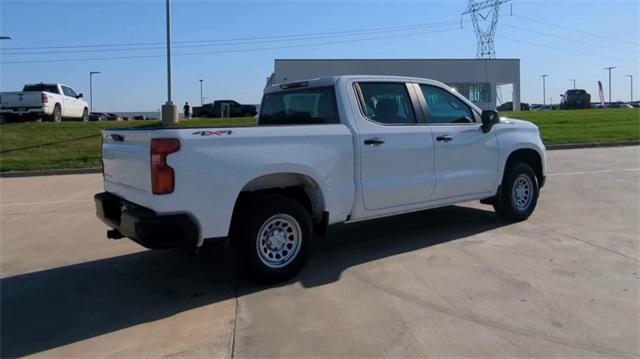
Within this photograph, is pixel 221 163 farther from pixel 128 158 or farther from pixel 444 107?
pixel 444 107

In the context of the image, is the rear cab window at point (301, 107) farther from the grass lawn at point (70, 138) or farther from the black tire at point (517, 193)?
the grass lawn at point (70, 138)

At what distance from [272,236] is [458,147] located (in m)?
2.67

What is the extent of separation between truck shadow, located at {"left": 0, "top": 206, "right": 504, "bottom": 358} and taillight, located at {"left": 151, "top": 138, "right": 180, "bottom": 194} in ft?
3.43

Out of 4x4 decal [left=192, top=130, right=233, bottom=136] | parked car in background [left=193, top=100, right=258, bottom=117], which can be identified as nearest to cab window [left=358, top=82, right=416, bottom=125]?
4x4 decal [left=192, top=130, right=233, bottom=136]

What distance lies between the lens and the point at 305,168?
17.3 ft

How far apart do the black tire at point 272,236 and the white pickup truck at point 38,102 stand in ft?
68.8

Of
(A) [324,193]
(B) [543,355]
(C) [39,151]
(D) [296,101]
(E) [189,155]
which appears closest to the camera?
(B) [543,355]

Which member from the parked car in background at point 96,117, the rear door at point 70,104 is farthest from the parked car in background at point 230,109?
the rear door at point 70,104

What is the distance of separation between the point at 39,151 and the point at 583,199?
16649mm

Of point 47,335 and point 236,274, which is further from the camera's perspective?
point 236,274

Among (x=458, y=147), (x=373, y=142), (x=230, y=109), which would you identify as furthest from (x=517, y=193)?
(x=230, y=109)

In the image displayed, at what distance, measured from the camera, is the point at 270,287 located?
5258 millimetres

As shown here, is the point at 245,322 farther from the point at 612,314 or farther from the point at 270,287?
the point at 612,314

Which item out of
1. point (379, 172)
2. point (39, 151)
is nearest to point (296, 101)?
point (379, 172)
